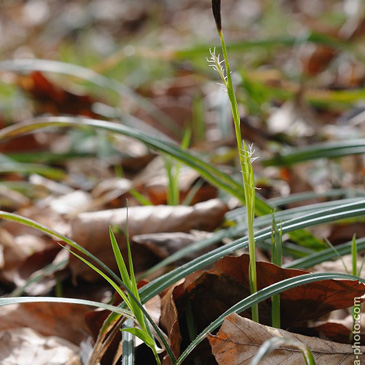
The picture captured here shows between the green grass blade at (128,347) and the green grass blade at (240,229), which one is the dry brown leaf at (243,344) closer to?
the green grass blade at (128,347)

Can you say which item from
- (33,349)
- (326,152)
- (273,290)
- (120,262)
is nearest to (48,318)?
(33,349)

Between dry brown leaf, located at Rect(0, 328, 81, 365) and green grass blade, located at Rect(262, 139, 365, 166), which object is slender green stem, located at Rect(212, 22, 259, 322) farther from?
green grass blade, located at Rect(262, 139, 365, 166)

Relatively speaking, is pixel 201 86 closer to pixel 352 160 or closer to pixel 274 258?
pixel 352 160

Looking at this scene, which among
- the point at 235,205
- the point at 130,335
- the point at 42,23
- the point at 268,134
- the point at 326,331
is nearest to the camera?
the point at 130,335

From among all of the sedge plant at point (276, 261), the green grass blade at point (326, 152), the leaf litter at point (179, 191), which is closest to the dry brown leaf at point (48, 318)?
the leaf litter at point (179, 191)

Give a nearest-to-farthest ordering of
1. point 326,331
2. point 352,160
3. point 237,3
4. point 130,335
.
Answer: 1. point 130,335
2. point 326,331
3. point 352,160
4. point 237,3

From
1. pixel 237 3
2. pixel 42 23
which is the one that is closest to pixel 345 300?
pixel 237 3
